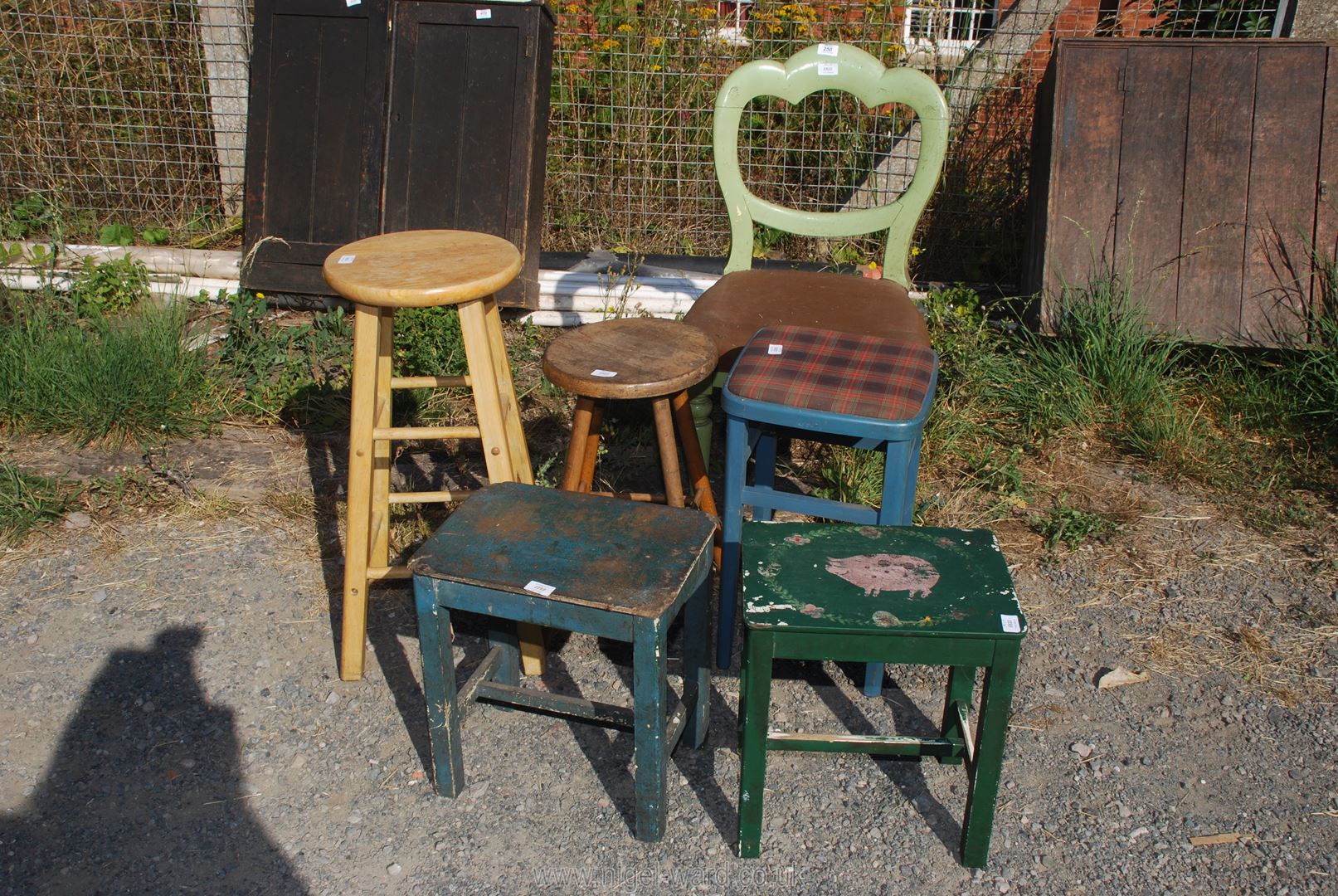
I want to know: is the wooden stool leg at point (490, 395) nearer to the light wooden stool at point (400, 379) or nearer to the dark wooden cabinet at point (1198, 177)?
the light wooden stool at point (400, 379)

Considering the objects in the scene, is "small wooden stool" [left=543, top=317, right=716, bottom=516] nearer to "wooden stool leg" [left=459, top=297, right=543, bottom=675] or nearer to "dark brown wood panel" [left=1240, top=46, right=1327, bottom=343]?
"wooden stool leg" [left=459, top=297, right=543, bottom=675]

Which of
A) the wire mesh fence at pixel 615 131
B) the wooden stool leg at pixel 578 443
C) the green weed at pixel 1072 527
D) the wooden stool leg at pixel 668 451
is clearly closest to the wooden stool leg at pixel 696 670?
the wooden stool leg at pixel 668 451

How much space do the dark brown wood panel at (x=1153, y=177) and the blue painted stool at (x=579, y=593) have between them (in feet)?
8.44

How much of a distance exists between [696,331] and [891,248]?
3.47 feet

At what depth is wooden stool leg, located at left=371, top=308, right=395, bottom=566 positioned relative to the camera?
298cm

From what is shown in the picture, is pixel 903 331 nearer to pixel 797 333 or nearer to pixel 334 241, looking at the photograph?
pixel 797 333

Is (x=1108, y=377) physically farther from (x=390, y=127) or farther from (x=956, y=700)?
(x=390, y=127)

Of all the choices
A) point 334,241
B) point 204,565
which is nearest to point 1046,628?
point 204,565

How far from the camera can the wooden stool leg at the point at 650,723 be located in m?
2.29

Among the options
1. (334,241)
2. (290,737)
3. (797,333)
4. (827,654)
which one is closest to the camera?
(827,654)

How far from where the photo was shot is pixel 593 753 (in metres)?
2.87

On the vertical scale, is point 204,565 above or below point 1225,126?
below

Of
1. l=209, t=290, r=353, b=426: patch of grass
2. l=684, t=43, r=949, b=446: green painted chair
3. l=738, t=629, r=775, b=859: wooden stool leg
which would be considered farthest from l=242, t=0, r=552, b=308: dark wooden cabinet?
l=738, t=629, r=775, b=859: wooden stool leg

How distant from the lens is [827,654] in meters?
2.30
